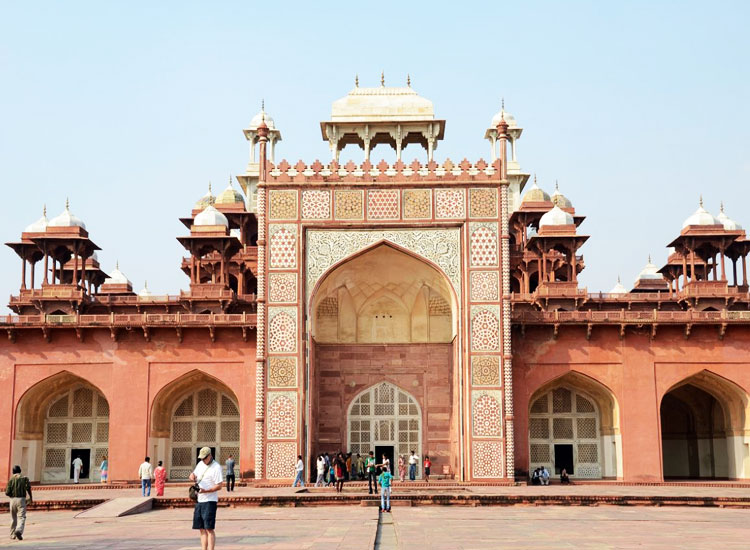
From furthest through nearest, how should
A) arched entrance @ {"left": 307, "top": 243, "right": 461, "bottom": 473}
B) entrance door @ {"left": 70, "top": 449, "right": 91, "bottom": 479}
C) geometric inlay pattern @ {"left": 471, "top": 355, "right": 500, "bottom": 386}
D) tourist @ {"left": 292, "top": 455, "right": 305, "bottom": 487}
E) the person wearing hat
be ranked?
entrance door @ {"left": 70, "top": 449, "right": 91, "bottom": 479} → arched entrance @ {"left": 307, "top": 243, "right": 461, "bottom": 473} → geometric inlay pattern @ {"left": 471, "top": 355, "right": 500, "bottom": 386} → tourist @ {"left": 292, "top": 455, "right": 305, "bottom": 487} → the person wearing hat

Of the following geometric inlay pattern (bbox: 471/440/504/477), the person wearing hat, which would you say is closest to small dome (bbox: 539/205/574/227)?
geometric inlay pattern (bbox: 471/440/504/477)

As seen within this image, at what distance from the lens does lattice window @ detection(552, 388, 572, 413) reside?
22.0m

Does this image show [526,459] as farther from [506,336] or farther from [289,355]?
[289,355]

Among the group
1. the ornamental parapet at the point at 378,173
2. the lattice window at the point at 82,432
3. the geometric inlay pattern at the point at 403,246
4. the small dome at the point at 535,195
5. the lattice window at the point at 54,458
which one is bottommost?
the lattice window at the point at 54,458

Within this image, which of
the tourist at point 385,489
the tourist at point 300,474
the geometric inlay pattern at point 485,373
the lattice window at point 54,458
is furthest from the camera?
the lattice window at point 54,458

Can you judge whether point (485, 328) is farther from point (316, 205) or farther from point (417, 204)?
point (316, 205)

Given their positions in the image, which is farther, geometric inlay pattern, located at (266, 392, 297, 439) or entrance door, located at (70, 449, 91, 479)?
entrance door, located at (70, 449, 91, 479)

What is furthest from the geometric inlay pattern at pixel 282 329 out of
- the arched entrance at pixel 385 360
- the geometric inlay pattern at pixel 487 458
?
the geometric inlay pattern at pixel 487 458

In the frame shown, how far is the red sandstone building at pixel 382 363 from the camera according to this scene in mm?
19844

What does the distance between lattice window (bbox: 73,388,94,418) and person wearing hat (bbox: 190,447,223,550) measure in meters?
15.6

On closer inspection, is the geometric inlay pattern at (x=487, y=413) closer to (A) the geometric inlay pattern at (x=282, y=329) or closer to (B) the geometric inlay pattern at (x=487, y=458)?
(B) the geometric inlay pattern at (x=487, y=458)

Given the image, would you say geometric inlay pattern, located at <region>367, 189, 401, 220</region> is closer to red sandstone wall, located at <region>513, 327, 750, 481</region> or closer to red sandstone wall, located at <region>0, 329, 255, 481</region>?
red sandstone wall, located at <region>513, 327, 750, 481</region>

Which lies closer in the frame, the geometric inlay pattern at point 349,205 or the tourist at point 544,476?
the tourist at point 544,476

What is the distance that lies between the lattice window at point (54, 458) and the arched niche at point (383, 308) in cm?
684
